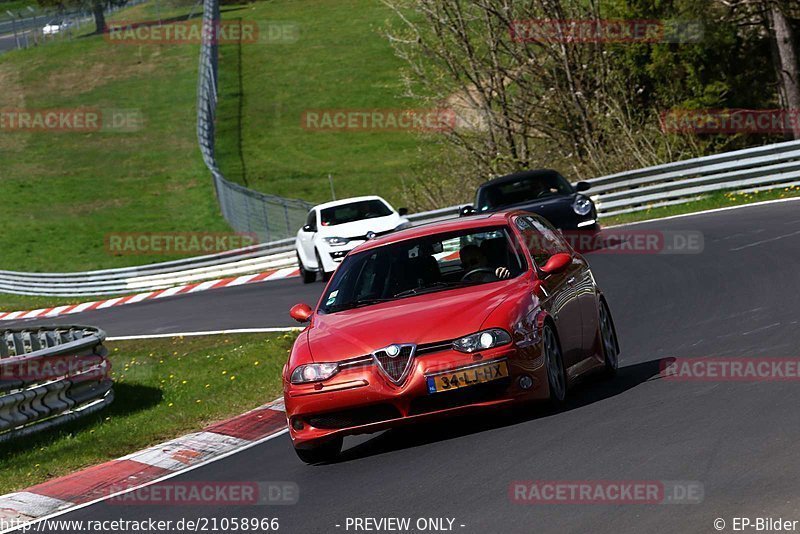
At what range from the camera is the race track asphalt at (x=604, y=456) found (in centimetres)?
641

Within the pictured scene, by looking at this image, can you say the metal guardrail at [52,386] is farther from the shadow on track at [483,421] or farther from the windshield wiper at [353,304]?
the shadow on track at [483,421]

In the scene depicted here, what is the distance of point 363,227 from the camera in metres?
25.9

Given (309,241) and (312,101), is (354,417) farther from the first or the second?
(312,101)

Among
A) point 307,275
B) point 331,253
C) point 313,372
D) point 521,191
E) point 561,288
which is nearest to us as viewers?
point 313,372

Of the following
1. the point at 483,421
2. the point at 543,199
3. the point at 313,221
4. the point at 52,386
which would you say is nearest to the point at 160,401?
the point at 52,386

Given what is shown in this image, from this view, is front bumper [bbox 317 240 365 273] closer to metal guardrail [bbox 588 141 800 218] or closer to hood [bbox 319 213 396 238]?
hood [bbox 319 213 396 238]

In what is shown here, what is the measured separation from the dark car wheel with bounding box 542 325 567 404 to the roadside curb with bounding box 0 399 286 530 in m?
2.67

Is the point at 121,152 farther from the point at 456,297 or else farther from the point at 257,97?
the point at 456,297

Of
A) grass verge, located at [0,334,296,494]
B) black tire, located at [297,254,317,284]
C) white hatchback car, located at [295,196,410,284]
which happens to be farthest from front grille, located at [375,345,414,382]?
black tire, located at [297,254,317,284]

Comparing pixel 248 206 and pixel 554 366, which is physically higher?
pixel 554 366

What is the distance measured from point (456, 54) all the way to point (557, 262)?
2691 centimetres

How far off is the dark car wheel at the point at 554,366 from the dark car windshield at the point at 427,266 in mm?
640

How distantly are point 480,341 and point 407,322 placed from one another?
1.68ft

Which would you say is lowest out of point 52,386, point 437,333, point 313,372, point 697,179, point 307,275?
point 307,275
